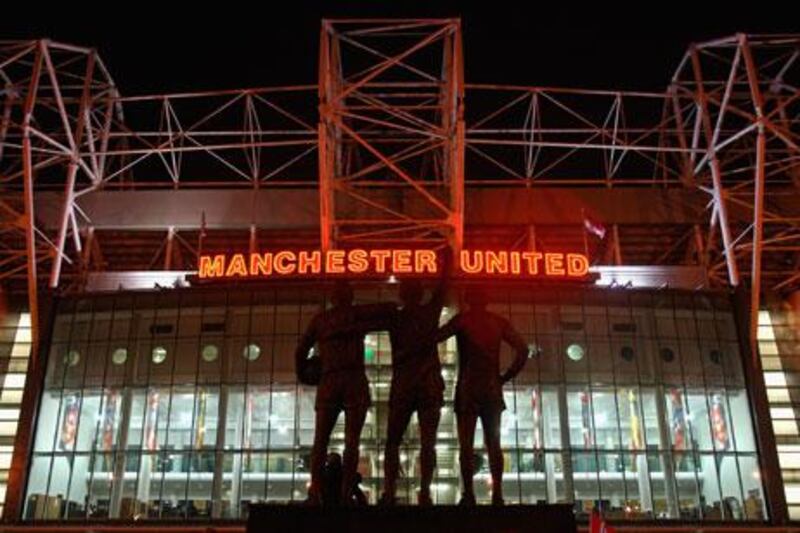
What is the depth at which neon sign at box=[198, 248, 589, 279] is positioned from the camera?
106 ft

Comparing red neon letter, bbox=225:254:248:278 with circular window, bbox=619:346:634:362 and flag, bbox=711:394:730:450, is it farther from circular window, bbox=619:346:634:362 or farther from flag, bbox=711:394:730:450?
flag, bbox=711:394:730:450

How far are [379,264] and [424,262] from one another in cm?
172

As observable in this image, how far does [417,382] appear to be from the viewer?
10922 mm

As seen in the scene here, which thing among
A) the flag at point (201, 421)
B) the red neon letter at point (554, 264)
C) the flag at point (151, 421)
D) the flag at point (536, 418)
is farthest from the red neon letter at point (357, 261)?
the flag at point (151, 421)

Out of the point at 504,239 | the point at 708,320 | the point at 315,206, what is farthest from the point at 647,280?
the point at 315,206

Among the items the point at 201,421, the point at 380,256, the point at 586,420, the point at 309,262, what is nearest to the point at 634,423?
the point at 586,420

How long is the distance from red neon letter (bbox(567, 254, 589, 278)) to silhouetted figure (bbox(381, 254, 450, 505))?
21.8 m

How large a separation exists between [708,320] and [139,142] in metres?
31.0

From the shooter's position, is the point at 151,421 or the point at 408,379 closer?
the point at 408,379

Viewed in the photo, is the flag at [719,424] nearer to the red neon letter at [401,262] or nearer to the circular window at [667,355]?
the circular window at [667,355]

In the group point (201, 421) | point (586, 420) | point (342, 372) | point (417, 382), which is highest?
point (201, 421)

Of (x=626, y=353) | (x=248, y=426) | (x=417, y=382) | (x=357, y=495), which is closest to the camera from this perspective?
(x=417, y=382)

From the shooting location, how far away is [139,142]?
154 feet

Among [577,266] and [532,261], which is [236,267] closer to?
[532,261]
